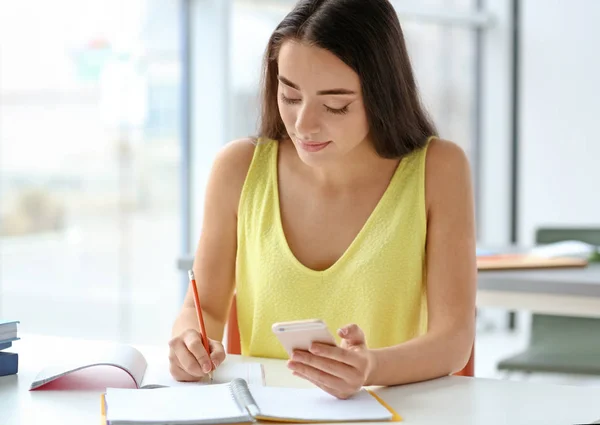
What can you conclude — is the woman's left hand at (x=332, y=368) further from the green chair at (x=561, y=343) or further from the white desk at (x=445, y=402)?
the green chair at (x=561, y=343)

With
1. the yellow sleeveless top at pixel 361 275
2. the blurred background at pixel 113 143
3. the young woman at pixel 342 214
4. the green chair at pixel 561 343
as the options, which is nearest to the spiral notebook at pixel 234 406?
the young woman at pixel 342 214

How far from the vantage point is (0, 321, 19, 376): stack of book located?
4.69 ft

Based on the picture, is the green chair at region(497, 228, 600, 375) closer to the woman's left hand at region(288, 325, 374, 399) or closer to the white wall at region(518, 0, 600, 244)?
the woman's left hand at region(288, 325, 374, 399)

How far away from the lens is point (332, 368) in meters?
1.25

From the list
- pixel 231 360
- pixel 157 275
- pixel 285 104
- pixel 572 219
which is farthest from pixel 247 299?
pixel 572 219

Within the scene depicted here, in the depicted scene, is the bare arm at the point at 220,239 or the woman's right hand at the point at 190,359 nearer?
the woman's right hand at the point at 190,359

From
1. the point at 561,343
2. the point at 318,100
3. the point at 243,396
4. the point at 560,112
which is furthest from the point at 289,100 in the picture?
the point at 560,112

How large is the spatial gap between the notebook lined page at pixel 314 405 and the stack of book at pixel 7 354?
405 mm

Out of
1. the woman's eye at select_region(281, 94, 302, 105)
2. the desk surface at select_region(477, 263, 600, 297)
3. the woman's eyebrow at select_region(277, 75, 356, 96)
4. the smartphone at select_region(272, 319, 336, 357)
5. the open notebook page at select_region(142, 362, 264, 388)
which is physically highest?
the woman's eyebrow at select_region(277, 75, 356, 96)

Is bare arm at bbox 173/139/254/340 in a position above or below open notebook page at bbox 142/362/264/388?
above

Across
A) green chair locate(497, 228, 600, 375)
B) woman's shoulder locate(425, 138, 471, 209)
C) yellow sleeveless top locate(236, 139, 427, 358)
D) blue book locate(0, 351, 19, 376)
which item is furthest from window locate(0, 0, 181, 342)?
woman's shoulder locate(425, 138, 471, 209)

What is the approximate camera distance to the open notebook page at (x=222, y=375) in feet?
4.52

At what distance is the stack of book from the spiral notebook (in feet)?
0.82

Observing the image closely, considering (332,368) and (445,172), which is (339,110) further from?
(332,368)
